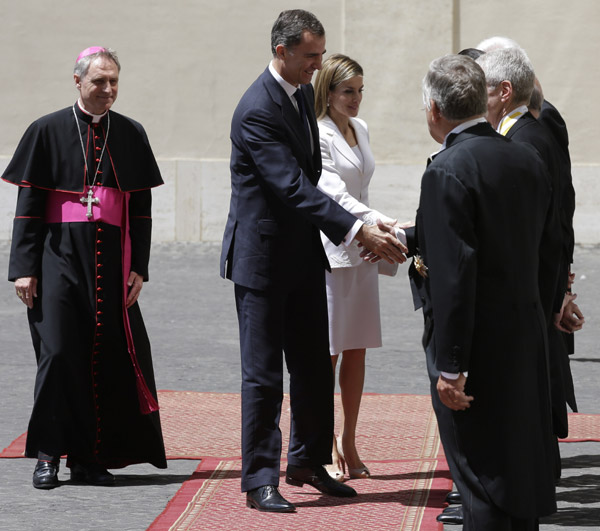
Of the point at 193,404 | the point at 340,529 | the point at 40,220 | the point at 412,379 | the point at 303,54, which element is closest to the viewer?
the point at 340,529

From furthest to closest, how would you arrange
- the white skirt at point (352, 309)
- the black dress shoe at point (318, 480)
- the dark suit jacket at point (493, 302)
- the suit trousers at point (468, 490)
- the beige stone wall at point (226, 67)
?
the beige stone wall at point (226, 67) < the white skirt at point (352, 309) < the black dress shoe at point (318, 480) < the suit trousers at point (468, 490) < the dark suit jacket at point (493, 302)

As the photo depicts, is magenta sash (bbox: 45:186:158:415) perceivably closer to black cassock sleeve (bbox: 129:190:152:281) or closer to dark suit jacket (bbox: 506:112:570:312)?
black cassock sleeve (bbox: 129:190:152:281)

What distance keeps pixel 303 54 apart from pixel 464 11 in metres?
9.87

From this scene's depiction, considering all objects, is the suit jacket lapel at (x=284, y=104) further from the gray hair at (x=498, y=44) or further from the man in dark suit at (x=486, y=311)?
the man in dark suit at (x=486, y=311)

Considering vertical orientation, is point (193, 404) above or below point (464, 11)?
below

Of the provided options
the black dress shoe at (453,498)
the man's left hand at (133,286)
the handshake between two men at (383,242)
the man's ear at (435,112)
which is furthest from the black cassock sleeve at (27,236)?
the man's ear at (435,112)


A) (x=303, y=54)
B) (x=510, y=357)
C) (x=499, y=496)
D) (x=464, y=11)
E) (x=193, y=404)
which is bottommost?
(x=193, y=404)

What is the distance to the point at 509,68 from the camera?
518 centimetres

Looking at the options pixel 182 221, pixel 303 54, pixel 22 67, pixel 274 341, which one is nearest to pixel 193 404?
pixel 274 341

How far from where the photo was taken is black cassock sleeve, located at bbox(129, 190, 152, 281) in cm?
614

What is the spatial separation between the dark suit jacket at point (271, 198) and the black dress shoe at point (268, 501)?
848 millimetres

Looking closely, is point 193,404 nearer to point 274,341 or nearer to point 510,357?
point 274,341

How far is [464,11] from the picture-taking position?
1493 cm

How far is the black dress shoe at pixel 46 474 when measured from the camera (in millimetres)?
5781
